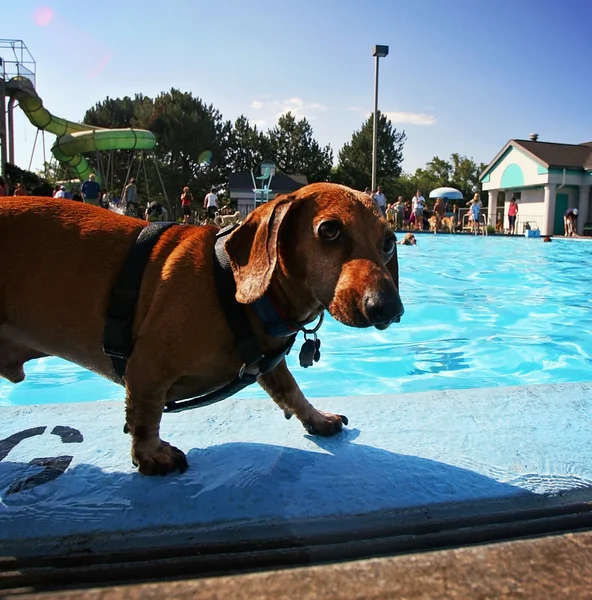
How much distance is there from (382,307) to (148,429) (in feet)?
3.17

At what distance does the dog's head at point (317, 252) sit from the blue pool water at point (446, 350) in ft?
9.70

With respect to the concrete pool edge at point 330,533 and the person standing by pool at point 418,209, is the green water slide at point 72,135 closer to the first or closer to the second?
the person standing by pool at point 418,209

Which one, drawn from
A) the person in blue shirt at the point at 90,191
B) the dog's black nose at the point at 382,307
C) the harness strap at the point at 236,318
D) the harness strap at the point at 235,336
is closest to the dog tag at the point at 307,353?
the harness strap at the point at 235,336

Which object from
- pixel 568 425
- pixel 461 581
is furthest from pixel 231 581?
pixel 568 425

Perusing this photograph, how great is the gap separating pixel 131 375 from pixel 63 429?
74 centimetres

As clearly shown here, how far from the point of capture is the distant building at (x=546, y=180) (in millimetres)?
32222

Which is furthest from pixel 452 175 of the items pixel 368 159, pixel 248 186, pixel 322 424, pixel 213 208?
pixel 322 424

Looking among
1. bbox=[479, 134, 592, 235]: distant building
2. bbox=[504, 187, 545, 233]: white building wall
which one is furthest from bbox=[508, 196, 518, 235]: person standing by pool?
bbox=[479, 134, 592, 235]: distant building

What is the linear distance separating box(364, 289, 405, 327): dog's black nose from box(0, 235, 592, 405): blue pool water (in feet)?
10.6

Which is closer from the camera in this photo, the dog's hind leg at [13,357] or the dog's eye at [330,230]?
the dog's eye at [330,230]

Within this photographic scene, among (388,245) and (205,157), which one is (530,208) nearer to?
(205,157)

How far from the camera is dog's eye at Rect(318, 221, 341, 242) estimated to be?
67.3 inches

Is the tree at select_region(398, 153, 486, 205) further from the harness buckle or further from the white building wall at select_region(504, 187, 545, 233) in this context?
the harness buckle

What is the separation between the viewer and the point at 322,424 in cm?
230
